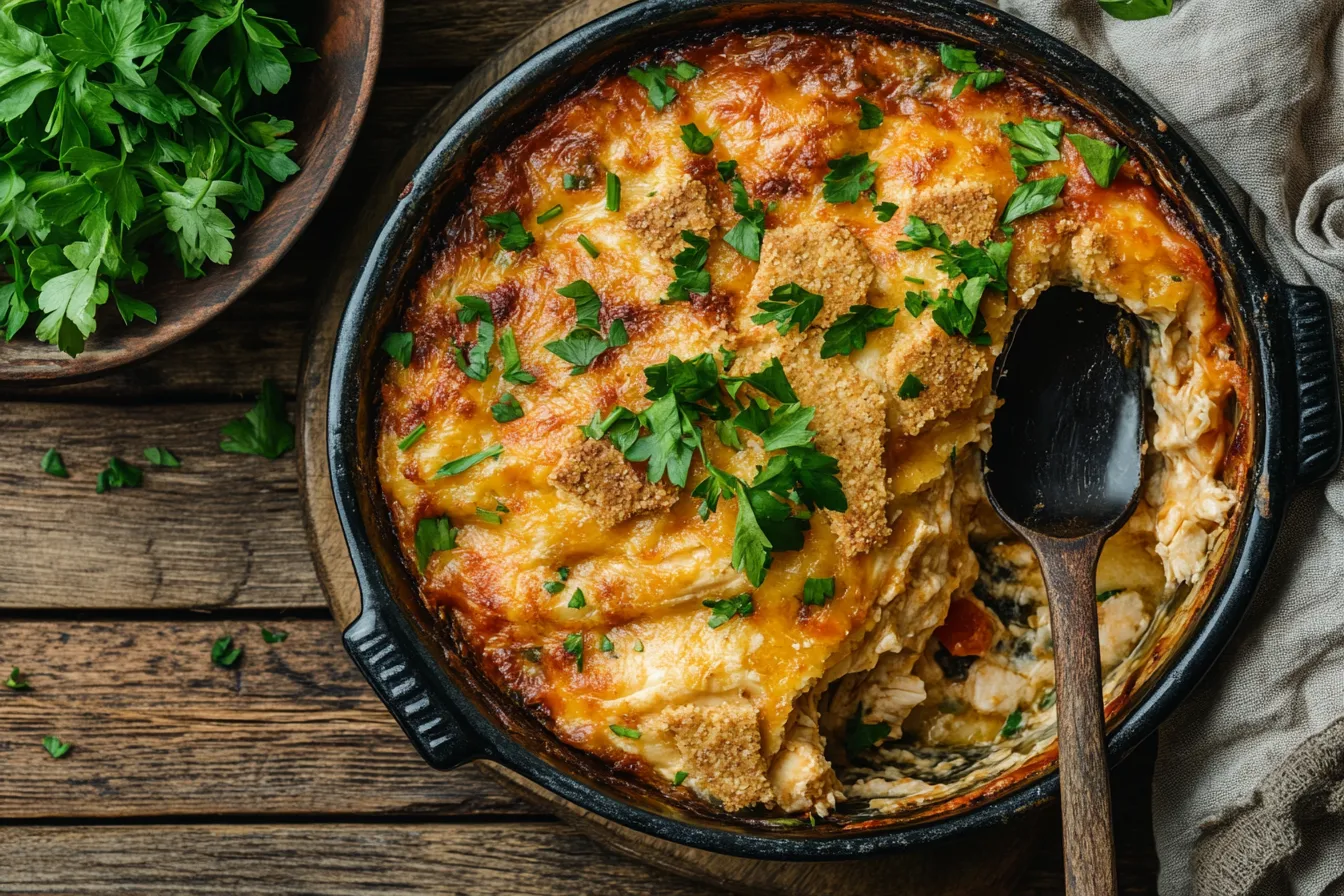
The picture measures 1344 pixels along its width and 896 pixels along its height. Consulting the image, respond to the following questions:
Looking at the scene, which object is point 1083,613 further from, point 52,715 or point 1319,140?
point 52,715

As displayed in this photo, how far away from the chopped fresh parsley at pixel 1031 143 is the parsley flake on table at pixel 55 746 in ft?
8.49

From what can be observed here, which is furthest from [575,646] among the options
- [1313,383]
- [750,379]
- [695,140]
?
[1313,383]

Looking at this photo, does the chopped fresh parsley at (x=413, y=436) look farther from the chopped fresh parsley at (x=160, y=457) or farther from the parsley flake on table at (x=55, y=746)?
the parsley flake on table at (x=55, y=746)

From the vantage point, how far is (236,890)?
290 centimetres

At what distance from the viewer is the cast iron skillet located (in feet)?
7.16

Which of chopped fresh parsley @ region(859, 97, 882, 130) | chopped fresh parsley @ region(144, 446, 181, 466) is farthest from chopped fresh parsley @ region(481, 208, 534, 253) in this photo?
chopped fresh parsley @ region(144, 446, 181, 466)

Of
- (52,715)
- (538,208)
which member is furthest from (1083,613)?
(52,715)

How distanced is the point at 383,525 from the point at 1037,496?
129 centimetres

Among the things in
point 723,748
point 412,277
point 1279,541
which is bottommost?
point 723,748

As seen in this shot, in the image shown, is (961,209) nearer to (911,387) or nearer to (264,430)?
(911,387)

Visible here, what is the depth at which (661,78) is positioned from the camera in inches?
89.4

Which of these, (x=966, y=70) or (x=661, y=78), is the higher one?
(x=966, y=70)

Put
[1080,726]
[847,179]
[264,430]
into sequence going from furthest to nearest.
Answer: [264,430]
[847,179]
[1080,726]

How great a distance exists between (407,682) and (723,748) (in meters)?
0.62
